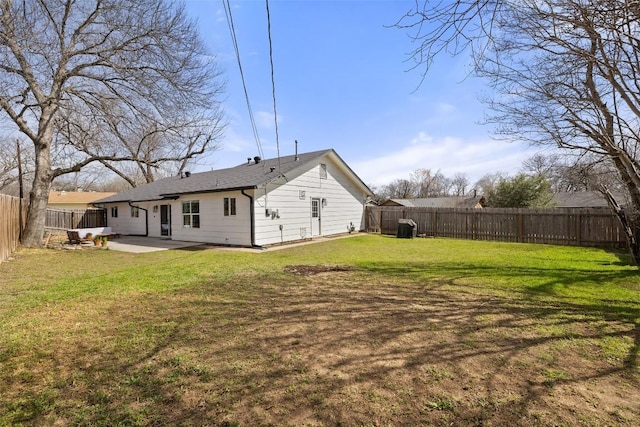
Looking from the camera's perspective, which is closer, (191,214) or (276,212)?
(276,212)

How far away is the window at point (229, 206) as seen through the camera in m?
13.1

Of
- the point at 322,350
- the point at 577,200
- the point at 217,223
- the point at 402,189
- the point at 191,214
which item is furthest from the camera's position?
the point at 402,189

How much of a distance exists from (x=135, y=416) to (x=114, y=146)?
47.4ft

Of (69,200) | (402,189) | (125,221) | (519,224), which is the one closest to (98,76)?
(125,221)

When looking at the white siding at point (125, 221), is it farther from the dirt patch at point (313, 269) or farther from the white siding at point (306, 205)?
the dirt patch at point (313, 269)

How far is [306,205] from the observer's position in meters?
15.3

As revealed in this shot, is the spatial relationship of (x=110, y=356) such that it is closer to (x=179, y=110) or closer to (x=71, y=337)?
(x=71, y=337)

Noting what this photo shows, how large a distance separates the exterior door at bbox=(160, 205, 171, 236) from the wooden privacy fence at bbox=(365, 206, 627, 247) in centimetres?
1182

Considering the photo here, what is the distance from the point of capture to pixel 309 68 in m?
8.84

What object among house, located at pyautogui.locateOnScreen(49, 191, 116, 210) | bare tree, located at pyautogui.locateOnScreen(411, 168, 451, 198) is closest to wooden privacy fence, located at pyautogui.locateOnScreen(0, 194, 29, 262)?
house, located at pyautogui.locateOnScreen(49, 191, 116, 210)

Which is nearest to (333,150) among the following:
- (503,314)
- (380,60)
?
(380,60)

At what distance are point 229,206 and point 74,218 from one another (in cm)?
1476

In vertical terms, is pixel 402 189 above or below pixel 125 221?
above

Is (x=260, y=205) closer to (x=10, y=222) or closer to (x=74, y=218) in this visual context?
(x=10, y=222)
